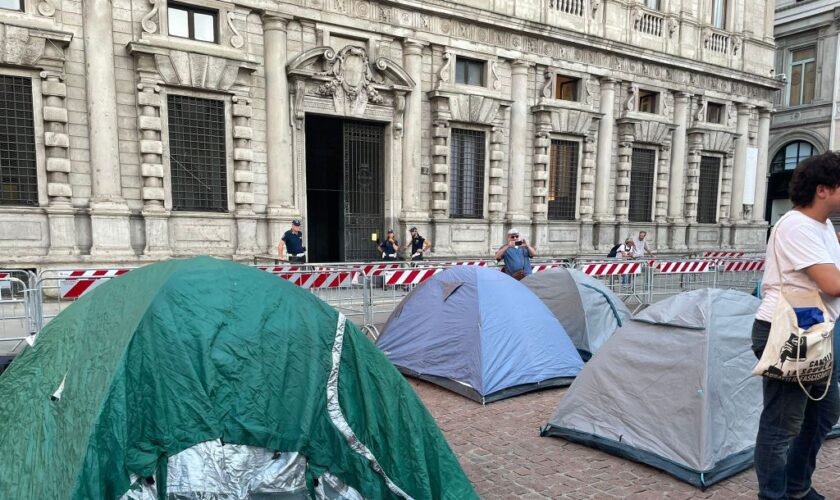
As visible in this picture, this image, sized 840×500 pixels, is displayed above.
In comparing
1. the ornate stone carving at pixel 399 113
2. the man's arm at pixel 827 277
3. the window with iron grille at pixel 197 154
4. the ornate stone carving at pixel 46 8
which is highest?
the ornate stone carving at pixel 46 8

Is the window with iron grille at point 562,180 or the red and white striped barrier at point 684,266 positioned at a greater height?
the window with iron grille at point 562,180

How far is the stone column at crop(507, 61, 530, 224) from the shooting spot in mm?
15773

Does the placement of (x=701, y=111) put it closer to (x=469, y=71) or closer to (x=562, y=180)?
(x=562, y=180)

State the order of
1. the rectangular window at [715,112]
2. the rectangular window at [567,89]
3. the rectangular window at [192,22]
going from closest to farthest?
the rectangular window at [192,22] → the rectangular window at [567,89] → the rectangular window at [715,112]

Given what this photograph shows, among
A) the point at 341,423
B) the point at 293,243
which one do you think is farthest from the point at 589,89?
the point at 341,423

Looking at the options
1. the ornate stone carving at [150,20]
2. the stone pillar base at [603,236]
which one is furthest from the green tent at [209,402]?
the stone pillar base at [603,236]

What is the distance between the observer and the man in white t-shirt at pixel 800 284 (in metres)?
3.04

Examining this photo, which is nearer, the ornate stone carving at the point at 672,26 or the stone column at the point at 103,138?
the stone column at the point at 103,138

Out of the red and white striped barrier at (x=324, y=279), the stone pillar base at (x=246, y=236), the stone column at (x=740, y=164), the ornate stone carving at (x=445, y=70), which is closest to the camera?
the red and white striped barrier at (x=324, y=279)

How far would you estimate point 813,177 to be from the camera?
3189 millimetres

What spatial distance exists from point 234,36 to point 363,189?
15.8 feet

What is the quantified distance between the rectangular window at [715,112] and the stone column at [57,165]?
69.6ft

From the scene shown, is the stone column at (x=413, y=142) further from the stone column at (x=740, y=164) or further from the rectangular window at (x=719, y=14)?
the stone column at (x=740, y=164)

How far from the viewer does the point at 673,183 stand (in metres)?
19.8
